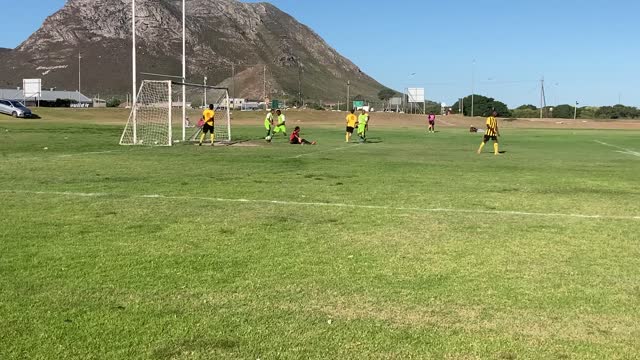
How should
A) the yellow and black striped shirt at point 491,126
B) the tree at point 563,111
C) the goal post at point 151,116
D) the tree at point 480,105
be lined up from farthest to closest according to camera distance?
the tree at point 480,105, the tree at point 563,111, the goal post at point 151,116, the yellow and black striped shirt at point 491,126

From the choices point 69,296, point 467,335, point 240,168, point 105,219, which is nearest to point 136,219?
point 105,219

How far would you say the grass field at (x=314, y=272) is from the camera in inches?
178

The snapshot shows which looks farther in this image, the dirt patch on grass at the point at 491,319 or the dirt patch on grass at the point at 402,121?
the dirt patch on grass at the point at 402,121

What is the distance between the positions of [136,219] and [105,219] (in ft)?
1.36

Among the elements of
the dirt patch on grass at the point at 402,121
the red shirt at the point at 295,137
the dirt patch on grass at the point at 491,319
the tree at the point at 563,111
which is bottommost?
the dirt patch on grass at the point at 491,319

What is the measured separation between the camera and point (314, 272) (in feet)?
20.7

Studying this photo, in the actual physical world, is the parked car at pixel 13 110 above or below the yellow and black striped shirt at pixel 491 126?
above

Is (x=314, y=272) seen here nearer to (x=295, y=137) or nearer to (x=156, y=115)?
(x=295, y=137)

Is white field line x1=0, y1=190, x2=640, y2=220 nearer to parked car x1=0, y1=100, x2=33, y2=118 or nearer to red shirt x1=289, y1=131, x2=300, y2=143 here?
red shirt x1=289, y1=131, x2=300, y2=143

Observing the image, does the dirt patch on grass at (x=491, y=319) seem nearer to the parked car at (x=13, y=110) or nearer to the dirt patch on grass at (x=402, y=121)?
the parked car at (x=13, y=110)

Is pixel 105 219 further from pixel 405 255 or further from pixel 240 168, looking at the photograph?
pixel 240 168

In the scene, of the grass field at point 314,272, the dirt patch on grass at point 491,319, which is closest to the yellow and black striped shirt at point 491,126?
the grass field at point 314,272

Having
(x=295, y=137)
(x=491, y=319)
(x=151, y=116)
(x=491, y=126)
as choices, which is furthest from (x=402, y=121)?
(x=491, y=319)

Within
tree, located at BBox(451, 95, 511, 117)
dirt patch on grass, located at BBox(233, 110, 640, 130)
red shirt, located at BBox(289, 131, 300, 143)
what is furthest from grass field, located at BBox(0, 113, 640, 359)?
tree, located at BBox(451, 95, 511, 117)
